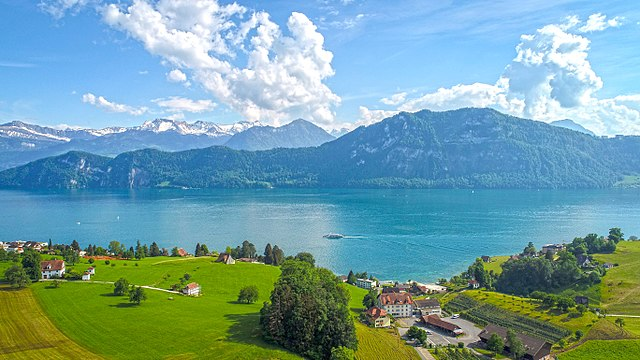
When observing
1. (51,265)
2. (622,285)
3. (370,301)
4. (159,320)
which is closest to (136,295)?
(159,320)

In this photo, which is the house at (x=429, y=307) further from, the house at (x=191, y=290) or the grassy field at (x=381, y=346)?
the house at (x=191, y=290)

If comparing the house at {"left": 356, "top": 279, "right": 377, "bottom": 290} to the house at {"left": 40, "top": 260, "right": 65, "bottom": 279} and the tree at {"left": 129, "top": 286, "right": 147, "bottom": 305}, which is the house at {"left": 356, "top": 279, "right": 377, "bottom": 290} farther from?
the house at {"left": 40, "top": 260, "right": 65, "bottom": 279}

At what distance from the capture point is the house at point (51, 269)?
67.7 meters

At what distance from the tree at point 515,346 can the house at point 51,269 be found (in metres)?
63.9

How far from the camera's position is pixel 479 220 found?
18625 cm

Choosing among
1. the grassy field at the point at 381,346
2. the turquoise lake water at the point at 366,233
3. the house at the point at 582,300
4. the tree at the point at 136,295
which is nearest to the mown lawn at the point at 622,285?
the house at the point at 582,300

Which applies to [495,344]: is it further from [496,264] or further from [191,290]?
[496,264]

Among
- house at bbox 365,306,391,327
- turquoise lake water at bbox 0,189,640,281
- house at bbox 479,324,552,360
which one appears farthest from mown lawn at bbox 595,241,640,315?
house at bbox 365,306,391,327

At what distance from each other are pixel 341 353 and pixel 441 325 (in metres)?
27.0

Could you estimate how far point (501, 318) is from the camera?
68312 millimetres

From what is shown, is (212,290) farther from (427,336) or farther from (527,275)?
(527,275)

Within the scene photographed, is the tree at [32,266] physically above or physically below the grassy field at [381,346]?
above

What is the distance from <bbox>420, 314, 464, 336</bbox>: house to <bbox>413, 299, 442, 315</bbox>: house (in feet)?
11.0

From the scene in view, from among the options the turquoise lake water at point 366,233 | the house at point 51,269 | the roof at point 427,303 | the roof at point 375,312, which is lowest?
the roof at point 427,303
